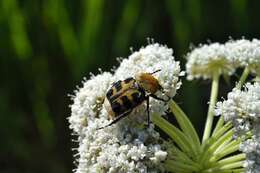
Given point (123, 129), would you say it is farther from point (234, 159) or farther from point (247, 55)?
point (247, 55)

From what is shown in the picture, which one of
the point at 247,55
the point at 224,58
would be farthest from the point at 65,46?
the point at 247,55

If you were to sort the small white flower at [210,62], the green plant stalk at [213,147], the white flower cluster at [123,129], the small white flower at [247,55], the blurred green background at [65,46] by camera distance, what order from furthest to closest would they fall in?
1. the blurred green background at [65,46]
2. the small white flower at [210,62]
3. the small white flower at [247,55]
4. the green plant stalk at [213,147]
5. the white flower cluster at [123,129]

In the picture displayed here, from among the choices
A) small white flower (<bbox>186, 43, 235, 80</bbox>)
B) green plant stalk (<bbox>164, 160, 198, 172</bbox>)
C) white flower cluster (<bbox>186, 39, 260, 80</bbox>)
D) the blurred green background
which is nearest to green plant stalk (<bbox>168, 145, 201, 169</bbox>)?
green plant stalk (<bbox>164, 160, 198, 172</bbox>)

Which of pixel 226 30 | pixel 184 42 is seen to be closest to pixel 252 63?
pixel 184 42

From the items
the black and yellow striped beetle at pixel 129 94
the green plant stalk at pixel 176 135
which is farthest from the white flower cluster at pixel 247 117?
the black and yellow striped beetle at pixel 129 94

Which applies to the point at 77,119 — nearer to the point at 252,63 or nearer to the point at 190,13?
the point at 252,63

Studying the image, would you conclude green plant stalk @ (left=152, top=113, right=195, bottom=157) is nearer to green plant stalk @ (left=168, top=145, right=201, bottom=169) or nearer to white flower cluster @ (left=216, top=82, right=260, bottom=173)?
green plant stalk @ (left=168, top=145, right=201, bottom=169)

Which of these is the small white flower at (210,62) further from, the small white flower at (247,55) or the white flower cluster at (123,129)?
the white flower cluster at (123,129)
